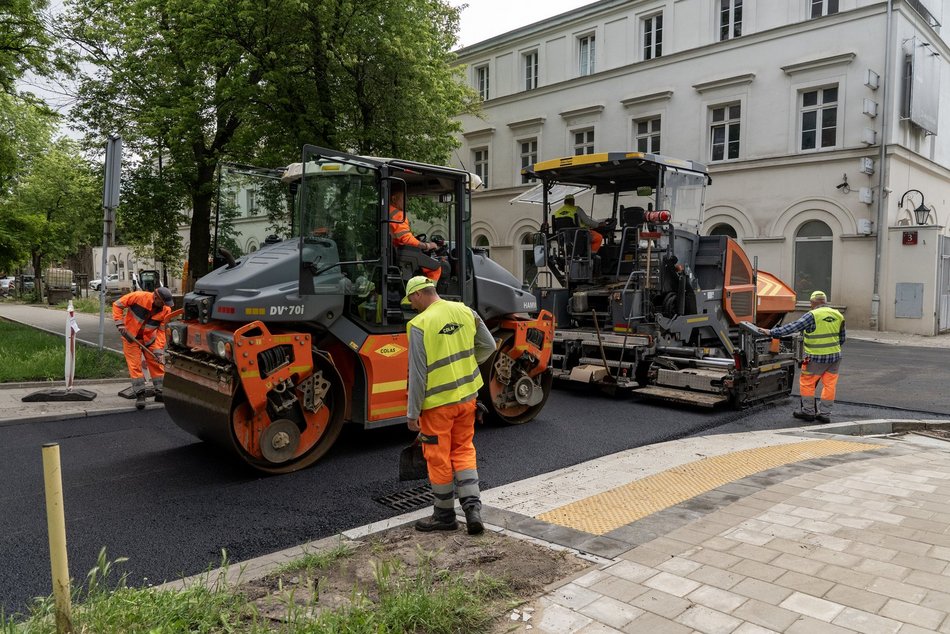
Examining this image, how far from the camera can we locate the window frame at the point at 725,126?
21391 millimetres

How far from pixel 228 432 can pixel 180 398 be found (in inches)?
35.8

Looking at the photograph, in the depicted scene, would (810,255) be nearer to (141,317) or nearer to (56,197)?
(141,317)

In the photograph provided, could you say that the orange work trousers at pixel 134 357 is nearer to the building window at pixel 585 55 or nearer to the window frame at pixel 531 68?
the building window at pixel 585 55

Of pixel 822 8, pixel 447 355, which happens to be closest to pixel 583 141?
pixel 822 8

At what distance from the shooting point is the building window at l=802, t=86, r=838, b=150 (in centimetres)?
1964

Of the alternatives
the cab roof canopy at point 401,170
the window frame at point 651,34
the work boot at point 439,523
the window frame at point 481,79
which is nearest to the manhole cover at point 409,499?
the work boot at point 439,523

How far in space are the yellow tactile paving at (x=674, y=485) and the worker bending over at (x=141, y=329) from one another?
18.3ft

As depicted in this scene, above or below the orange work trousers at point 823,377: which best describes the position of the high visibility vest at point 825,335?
above

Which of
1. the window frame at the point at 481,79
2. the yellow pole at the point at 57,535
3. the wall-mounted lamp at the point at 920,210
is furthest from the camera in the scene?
the window frame at the point at 481,79

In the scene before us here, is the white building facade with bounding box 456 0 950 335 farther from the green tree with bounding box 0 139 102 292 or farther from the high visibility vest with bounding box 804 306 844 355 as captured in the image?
the green tree with bounding box 0 139 102 292

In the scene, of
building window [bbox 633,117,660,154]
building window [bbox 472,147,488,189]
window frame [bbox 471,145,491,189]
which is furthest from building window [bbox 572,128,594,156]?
building window [bbox 472,147,488,189]

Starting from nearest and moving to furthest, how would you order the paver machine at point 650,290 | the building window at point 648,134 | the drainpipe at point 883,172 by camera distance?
1. the paver machine at point 650,290
2. the drainpipe at point 883,172
3. the building window at point 648,134

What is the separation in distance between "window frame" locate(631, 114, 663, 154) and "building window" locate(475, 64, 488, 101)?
7251 millimetres

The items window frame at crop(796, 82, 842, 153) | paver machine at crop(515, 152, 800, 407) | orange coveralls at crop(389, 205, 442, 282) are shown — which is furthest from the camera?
window frame at crop(796, 82, 842, 153)
